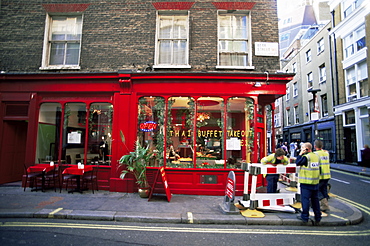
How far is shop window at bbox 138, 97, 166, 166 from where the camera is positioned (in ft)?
28.2

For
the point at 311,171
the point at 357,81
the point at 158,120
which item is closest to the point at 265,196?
the point at 311,171

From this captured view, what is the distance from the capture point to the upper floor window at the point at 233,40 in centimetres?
898

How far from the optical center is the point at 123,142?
8148 mm

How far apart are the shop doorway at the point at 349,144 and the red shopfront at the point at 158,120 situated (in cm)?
1503

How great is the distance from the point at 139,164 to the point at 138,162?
0.26 feet

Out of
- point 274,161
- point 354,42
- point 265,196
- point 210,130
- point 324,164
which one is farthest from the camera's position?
point 354,42

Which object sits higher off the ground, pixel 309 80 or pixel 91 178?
pixel 309 80

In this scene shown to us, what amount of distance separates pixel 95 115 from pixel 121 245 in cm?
604

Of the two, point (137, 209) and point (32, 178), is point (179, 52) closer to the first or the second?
point (137, 209)

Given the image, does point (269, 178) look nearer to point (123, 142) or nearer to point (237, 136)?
point (237, 136)

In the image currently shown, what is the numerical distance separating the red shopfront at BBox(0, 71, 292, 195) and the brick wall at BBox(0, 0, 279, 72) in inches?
28.6

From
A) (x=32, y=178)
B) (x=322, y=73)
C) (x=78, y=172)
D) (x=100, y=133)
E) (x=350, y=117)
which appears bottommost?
(x=32, y=178)

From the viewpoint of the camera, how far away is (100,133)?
8.95m

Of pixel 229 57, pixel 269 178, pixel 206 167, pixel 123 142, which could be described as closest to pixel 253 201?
pixel 269 178
